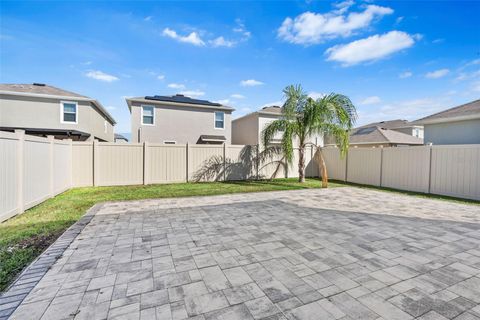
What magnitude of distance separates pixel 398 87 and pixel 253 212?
1354 cm

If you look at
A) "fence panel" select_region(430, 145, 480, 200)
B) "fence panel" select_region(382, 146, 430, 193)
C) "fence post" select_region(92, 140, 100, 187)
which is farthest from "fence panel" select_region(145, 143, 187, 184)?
"fence panel" select_region(430, 145, 480, 200)

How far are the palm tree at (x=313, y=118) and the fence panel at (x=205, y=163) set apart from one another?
2.72 metres

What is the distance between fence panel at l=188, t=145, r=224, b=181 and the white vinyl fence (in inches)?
265

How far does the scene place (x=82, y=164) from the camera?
920 cm

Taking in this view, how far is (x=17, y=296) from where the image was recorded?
7.30 feet

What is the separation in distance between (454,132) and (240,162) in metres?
10.8

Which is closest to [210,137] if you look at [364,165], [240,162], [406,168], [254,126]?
[254,126]

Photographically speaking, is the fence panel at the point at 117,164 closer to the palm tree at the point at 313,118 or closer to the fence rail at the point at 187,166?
the fence rail at the point at 187,166

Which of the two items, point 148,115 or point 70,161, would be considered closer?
point 70,161

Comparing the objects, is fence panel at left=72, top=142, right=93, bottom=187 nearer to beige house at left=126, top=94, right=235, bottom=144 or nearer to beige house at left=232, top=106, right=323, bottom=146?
beige house at left=126, top=94, right=235, bottom=144

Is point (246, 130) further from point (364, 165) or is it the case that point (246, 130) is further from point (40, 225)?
point (40, 225)

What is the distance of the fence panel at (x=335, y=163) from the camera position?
1241cm

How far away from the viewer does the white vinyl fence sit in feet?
25.4

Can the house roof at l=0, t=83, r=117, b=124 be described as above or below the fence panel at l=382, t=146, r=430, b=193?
above
